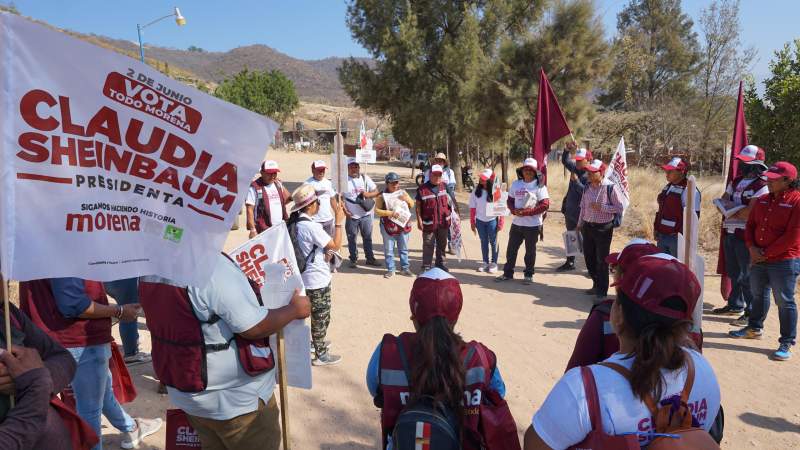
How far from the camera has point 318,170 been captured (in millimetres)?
8328

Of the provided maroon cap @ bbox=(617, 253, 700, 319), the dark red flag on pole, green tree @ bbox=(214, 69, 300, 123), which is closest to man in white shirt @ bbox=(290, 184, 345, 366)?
maroon cap @ bbox=(617, 253, 700, 319)

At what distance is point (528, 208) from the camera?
780 cm

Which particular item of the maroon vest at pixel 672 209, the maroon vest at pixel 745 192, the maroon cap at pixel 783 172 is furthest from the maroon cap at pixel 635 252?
the maroon vest at pixel 672 209

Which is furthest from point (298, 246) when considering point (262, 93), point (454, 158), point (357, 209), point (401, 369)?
point (262, 93)

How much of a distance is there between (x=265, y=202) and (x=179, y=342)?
5371mm

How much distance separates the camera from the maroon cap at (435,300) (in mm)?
2064

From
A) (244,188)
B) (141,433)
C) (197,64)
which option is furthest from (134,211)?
(197,64)

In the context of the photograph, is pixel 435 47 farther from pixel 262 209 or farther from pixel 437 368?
pixel 437 368

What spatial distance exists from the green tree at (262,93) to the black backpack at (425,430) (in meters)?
56.5

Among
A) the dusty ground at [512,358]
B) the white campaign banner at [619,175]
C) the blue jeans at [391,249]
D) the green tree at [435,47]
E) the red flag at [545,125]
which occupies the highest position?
the green tree at [435,47]

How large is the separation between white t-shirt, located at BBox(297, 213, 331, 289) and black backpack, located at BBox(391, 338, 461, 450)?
2.87 meters

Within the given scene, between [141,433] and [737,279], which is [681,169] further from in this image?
[141,433]

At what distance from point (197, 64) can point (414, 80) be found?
188300 millimetres

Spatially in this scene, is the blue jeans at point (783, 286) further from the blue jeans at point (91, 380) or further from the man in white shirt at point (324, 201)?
the blue jeans at point (91, 380)
